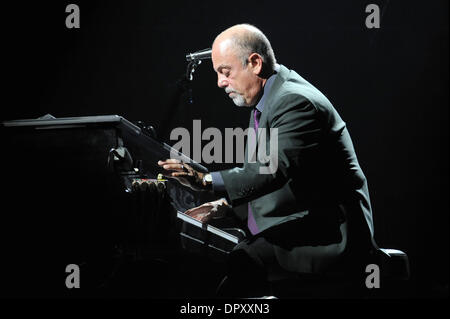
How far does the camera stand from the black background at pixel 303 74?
9.64ft

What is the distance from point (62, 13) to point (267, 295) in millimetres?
2135

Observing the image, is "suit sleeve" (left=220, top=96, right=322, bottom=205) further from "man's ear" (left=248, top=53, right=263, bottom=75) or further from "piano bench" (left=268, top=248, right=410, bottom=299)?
"piano bench" (left=268, top=248, right=410, bottom=299)

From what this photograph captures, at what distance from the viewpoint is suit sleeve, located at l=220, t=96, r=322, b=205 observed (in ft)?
5.30

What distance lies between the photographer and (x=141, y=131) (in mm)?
2156

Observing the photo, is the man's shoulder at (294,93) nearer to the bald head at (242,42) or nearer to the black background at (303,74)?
the bald head at (242,42)

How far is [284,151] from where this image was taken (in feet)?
5.32

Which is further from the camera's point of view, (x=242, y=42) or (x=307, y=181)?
(x=242, y=42)

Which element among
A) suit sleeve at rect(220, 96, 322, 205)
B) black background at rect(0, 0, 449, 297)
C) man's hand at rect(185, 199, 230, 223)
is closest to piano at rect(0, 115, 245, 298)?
man's hand at rect(185, 199, 230, 223)

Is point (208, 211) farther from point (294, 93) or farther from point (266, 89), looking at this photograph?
point (294, 93)

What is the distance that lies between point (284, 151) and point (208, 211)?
68 centimetres

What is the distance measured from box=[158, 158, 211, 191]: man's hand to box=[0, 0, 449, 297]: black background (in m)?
1.12

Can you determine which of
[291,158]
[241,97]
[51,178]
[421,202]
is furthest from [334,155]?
[421,202]

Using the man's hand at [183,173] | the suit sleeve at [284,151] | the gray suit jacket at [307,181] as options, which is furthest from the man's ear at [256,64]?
the man's hand at [183,173]

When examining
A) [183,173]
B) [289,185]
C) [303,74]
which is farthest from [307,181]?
[303,74]
